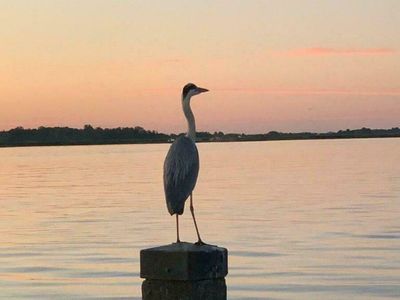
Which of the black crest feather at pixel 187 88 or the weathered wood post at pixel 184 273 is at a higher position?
the black crest feather at pixel 187 88

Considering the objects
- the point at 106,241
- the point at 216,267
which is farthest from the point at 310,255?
the point at 216,267

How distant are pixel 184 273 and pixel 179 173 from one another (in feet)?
6.49

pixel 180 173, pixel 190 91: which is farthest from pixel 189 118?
pixel 180 173

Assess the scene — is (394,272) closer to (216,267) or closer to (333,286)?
(333,286)

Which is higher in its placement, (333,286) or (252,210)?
(252,210)

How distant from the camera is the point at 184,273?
273 inches

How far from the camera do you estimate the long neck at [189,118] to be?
977cm

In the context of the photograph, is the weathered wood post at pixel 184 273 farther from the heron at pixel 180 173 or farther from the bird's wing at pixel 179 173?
the bird's wing at pixel 179 173

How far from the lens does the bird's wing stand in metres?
8.60

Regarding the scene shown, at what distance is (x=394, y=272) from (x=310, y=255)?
3114mm

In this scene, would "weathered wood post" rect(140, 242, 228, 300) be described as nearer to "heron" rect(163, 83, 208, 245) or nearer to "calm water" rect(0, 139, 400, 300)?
"heron" rect(163, 83, 208, 245)

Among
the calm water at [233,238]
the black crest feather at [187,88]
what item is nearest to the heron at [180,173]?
the black crest feather at [187,88]

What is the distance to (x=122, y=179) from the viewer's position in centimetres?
6594

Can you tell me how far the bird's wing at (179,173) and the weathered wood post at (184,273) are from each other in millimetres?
1456
